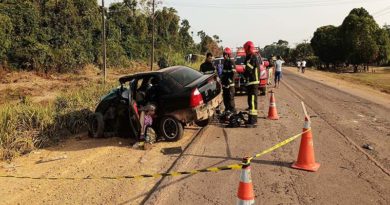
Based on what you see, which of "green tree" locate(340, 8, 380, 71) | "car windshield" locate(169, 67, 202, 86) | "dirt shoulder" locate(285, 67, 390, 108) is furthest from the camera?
"green tree" locate(340, 8, 380, 71)

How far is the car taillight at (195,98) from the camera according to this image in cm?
859

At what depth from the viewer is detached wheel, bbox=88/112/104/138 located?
940 cm

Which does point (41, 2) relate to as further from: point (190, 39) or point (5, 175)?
point (190, 39)

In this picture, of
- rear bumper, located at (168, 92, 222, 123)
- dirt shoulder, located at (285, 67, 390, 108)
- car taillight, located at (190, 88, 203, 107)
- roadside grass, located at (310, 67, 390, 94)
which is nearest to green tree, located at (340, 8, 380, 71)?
roadside grass, located at (310, 67, 390, 94)

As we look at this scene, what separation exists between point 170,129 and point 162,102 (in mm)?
647

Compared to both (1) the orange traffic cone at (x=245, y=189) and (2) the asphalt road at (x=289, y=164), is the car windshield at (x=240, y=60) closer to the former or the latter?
(2) the asphalt road at (x=289, y=164)

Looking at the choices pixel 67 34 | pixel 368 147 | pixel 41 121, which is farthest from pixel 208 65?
pixel 67 34

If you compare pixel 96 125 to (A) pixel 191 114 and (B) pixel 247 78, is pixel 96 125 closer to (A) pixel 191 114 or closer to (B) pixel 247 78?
(A) pixel 191 114

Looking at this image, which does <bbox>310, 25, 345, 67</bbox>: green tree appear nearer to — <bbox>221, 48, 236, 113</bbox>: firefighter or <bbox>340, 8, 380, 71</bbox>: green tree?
<bbox>340, 8, 380, 71</bbox>: green tree

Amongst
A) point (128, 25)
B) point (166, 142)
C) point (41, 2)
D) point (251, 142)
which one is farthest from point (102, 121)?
point (128, 25)

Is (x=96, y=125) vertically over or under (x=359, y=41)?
under

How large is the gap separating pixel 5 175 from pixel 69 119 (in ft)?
10.9

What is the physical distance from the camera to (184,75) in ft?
31.0

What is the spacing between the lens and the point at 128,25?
4259 centimetres
